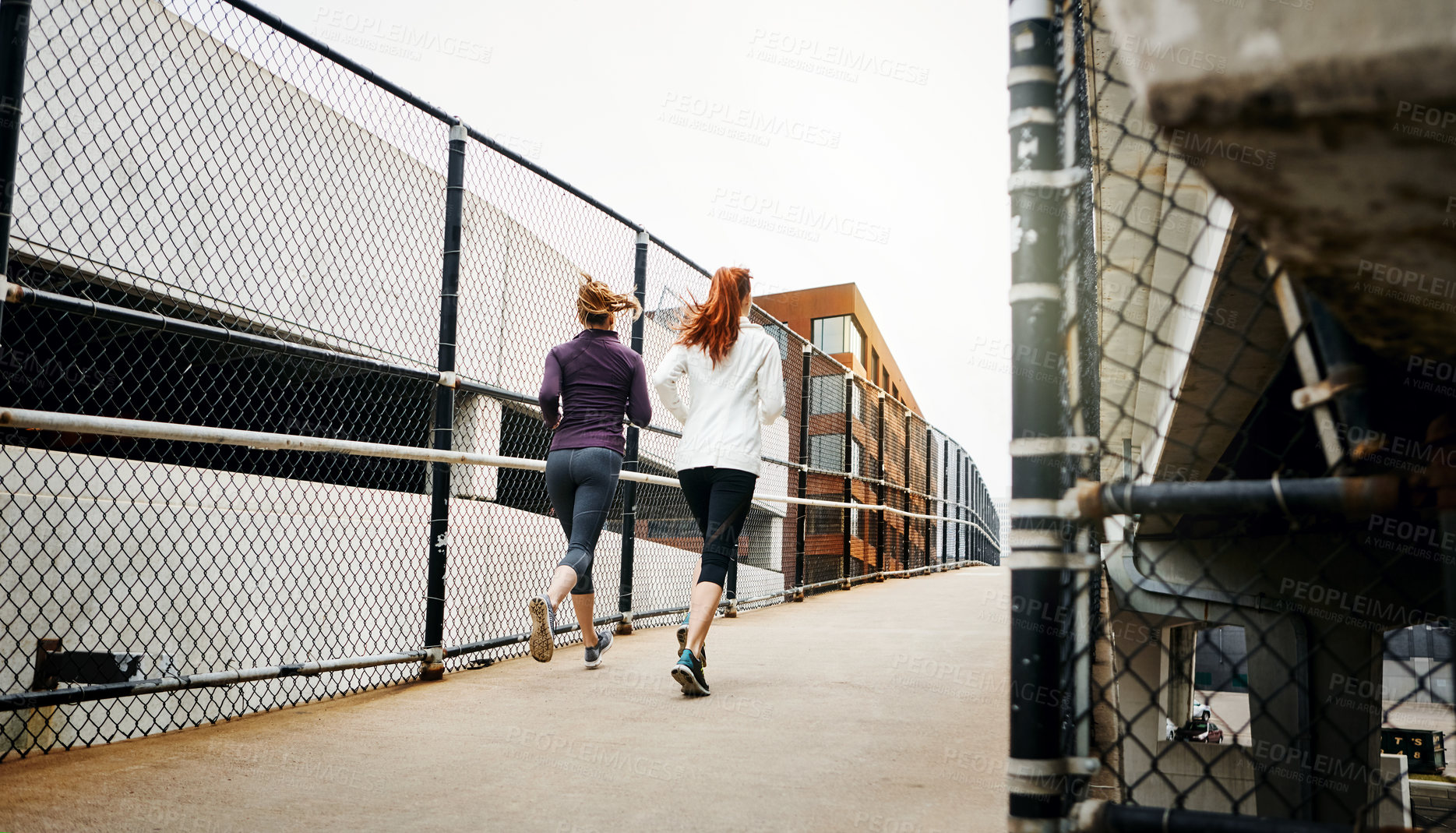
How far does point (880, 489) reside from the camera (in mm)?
11117

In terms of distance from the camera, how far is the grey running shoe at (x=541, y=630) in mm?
3867

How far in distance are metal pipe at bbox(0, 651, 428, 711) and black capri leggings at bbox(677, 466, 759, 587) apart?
61.2 inches

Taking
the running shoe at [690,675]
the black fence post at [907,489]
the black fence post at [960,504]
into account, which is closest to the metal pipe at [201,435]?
the running shoe at [690,675]

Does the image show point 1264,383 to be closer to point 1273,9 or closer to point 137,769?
point 1273,9

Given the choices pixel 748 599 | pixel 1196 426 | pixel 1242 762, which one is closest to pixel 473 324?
pixel 748 599

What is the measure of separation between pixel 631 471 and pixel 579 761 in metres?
3.32

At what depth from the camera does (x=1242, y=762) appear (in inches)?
542

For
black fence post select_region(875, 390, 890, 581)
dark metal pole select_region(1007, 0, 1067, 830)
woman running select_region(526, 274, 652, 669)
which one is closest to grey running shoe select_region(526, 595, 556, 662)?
woman running select_region(526, 274, 652, 669)

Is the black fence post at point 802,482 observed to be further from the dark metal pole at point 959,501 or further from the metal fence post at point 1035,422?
the dark metal pole at point 959,501

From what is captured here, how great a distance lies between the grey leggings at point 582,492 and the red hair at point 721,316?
2.33ft

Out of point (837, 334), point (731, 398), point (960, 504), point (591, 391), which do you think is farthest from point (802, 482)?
point (837, 334)

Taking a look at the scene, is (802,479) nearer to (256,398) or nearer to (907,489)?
(907,489)

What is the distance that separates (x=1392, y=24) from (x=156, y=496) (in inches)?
305

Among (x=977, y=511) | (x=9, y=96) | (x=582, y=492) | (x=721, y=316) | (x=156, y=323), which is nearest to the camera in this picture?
(x=9, y=96)
